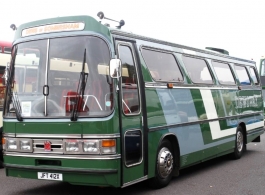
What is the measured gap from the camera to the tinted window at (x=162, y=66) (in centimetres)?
838

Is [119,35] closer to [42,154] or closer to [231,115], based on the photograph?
[42,154]

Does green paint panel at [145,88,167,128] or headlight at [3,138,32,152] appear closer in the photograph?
headlight at [3,138,32,152]

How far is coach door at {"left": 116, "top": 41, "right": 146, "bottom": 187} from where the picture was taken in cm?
705

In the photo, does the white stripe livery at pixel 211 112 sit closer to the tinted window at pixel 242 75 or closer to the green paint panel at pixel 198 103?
the green paint panel at pixel 198 103

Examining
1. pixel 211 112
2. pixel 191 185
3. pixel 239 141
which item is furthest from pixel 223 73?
pixel 191 185

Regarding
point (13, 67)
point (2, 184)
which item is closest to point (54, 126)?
point (13, 67)

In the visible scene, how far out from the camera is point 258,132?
1448 cm

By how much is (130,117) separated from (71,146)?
1090 millimetres

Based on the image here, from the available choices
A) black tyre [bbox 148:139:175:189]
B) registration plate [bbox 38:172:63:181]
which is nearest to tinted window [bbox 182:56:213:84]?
black tyre [bbox 148:139:175:189]

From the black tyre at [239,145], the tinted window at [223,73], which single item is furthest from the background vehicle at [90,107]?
the black tyre at [239,145]

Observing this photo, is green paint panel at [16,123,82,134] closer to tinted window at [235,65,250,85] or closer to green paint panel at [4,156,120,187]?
green paint panel at [4,156,120,187]

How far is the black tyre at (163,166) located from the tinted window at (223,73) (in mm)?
3671

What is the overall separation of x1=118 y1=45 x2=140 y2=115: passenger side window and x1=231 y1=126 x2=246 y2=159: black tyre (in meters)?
5.85

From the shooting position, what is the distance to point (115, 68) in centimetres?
675
